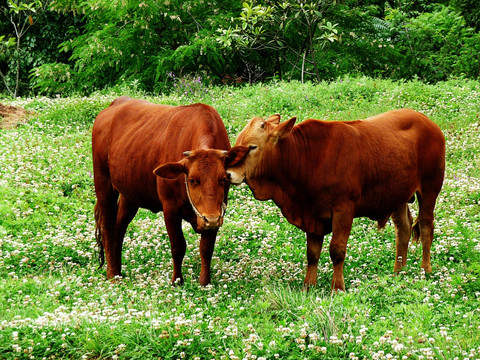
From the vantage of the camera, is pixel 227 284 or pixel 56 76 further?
pixel 56 76

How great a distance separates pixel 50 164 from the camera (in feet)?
38.0

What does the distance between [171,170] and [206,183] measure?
1.58ft

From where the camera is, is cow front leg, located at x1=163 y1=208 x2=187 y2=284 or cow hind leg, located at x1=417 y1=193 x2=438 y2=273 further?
cow hind leg, located at x1=417 y1=193 x2=438 y2=273

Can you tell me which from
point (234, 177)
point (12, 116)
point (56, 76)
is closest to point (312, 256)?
point (234, 177)

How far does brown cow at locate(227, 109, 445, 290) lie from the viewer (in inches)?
254

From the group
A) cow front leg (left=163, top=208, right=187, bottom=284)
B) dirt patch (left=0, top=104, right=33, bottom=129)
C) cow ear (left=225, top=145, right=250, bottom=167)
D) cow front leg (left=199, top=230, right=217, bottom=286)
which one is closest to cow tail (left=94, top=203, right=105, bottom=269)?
cow front leg (left=163, top=208, right=187, bottom=284)

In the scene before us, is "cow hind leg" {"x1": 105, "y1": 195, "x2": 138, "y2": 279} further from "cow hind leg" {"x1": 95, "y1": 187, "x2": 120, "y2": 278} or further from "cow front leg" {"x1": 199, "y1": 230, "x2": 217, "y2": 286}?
"cow front leg" {"x1": 199, "y1": 230, "x2": 217, "y2": 286}

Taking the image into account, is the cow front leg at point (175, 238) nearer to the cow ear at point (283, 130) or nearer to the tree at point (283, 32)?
the cow ear at point (283, 130)

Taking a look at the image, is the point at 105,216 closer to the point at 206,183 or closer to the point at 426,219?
the point at 206,183

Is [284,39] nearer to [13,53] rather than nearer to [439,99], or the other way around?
[439,99]

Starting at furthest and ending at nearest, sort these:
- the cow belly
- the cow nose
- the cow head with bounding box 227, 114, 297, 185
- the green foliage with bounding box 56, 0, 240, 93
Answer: the green foliage with bounding box 56, 0, 240, 93 → the cow belly → the cow head with bounding box 227, 114, 297, 185 → the cow nose

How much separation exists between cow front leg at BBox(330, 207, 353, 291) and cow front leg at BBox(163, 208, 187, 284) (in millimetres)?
1763

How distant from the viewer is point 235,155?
622 centimetres

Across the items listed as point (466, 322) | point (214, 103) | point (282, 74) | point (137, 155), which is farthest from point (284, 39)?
point (466, 322)
